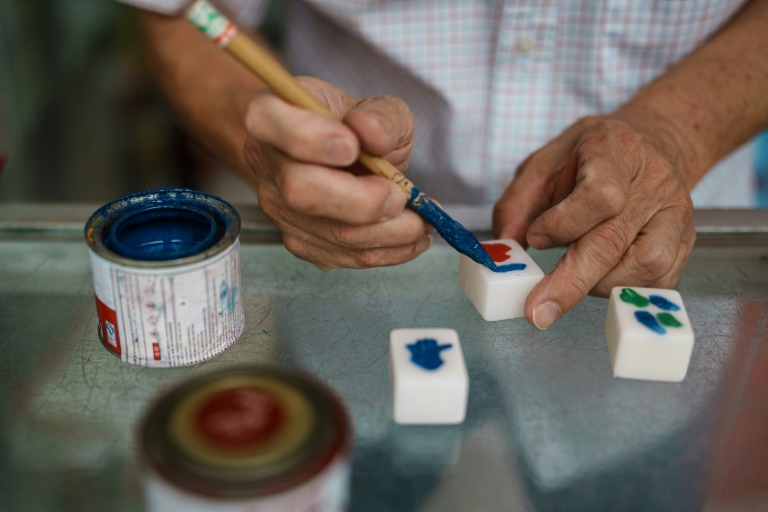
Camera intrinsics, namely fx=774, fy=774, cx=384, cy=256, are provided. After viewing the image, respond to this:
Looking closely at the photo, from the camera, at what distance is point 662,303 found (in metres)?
1.05

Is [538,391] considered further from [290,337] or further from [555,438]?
[290,337]

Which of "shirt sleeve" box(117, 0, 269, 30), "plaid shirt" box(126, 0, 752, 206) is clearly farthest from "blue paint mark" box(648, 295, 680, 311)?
"shirt sleeve" box(117, 0, 269, 30)

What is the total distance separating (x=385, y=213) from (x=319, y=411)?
337mm

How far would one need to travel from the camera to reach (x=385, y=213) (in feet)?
3.32

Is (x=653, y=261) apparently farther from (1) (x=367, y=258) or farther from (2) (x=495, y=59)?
(2) (x=495, y=59)

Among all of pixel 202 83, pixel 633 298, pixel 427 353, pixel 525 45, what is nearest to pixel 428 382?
pixel 427 353

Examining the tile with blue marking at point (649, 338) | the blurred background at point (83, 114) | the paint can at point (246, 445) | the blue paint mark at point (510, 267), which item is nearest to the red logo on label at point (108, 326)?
the paint can at point (246, 445)

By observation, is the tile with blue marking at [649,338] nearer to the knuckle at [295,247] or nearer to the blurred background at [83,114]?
the knuckle at [295,247]

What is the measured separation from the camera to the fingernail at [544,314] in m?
1.07

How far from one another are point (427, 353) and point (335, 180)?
0.80 feet

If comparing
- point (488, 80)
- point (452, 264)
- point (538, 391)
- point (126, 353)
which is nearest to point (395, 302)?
point (452, 264)

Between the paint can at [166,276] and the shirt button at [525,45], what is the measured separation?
29.7 inches

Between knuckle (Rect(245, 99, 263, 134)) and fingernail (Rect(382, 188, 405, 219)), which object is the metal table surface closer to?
fingernail (Rect(382, 188, 405, 219))

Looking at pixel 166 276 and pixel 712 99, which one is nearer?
pixel 166 276
